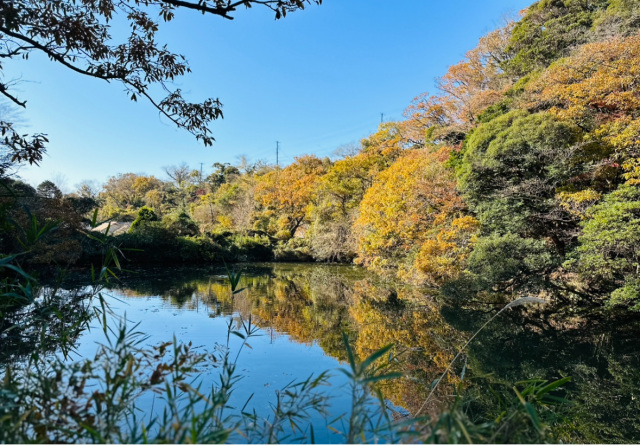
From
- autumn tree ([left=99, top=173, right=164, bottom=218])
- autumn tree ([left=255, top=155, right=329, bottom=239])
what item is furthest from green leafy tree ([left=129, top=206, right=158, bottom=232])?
autumn tree ([left=99, top=173, right=164, bottom=218])

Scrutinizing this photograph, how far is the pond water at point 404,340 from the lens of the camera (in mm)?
4191

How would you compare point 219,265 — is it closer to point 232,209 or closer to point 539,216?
point 232,209

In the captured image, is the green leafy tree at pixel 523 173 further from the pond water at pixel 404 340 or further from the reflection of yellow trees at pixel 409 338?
the reflection of yellow trees at pixel 409 338

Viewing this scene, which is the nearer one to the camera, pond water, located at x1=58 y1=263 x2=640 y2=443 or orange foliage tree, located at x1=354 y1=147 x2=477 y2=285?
pond water, located at x1=58 y1=263 x2=640 y2=443

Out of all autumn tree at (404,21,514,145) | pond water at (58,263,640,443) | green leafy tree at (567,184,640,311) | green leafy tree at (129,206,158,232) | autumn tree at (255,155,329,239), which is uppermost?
autumn tree at (404,21,514,145)

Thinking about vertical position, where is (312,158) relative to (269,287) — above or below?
above

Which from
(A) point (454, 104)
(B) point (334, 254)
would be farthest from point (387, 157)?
(B) point (334, 254)

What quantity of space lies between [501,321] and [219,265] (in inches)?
566

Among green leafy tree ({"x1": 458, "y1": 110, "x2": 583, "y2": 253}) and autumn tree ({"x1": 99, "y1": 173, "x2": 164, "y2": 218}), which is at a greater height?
autumn tree ({"x1": 99, "y1": 173, "x2": 164, "y2": 218})

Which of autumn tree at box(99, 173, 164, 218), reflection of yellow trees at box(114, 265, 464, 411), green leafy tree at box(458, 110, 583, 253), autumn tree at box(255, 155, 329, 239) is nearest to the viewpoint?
reflection of yellow trees at box(114, 265, 464, 411)

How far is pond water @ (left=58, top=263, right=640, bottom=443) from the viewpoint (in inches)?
165

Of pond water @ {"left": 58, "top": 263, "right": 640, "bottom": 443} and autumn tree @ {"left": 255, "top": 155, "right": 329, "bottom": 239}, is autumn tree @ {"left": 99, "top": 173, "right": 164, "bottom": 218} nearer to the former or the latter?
autumn tree @ {"left": 255, "top": 155, "right": 329, "bottom": 239}

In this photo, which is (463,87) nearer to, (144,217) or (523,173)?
(523,173)

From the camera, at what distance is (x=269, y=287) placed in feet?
40.9
